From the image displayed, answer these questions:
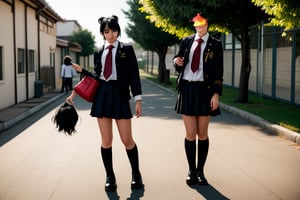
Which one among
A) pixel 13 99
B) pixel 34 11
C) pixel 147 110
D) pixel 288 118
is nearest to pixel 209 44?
pixel 288 118

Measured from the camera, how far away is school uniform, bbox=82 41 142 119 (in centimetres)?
456

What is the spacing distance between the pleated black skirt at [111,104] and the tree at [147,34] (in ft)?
73.8

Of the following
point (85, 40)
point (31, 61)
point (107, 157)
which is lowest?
point (107, 157)

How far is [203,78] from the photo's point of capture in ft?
15.6

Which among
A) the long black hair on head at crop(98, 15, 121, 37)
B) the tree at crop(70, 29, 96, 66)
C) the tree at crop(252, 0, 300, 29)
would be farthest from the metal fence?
the tree at crop(70, 29, 96, 66)

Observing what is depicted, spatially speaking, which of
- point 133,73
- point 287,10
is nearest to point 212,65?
point 133,73

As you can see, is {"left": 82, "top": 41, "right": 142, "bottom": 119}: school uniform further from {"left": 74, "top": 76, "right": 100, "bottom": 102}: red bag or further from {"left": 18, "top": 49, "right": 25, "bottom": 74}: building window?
{"left": 18, "top": 49, "right": 25, "bottom": 74}: building window

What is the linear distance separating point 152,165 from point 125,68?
73.1 inches

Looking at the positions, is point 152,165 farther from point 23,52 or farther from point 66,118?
point 23,52

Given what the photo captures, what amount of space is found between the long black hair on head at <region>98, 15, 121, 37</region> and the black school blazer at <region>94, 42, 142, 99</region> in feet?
0.63

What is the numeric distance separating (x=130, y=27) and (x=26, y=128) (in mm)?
22012

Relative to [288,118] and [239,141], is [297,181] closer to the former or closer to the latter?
[239,141]

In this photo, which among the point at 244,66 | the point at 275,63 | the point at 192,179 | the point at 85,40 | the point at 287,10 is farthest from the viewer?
the point at 85,40

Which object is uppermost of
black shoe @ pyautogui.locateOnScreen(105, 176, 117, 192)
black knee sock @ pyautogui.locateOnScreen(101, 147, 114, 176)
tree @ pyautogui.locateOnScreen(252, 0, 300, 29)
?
tree @ pyautogui.locateOnScreen(252, 0, 300, 29)
